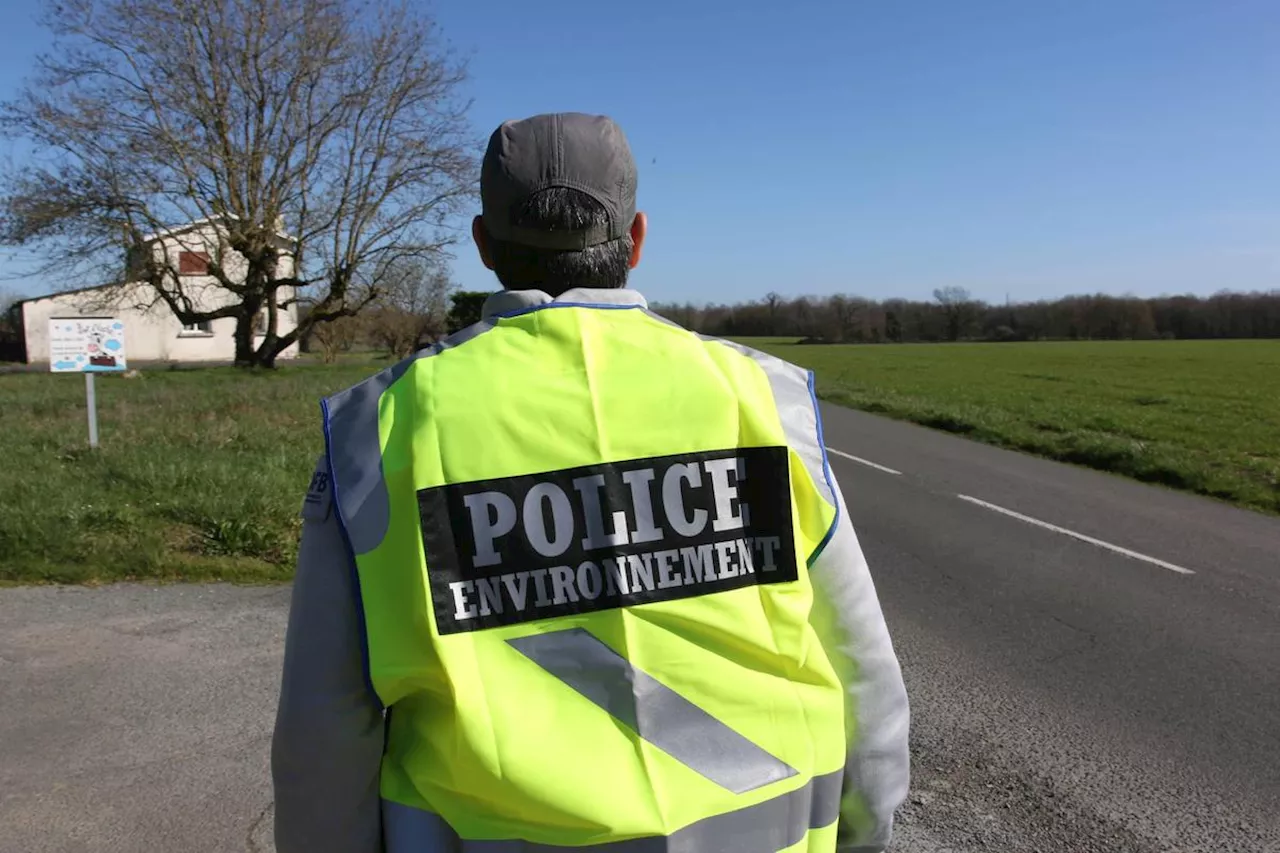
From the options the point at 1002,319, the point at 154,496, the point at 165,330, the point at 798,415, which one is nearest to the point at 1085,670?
the point at 798,415

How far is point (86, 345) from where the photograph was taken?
10.6 meters

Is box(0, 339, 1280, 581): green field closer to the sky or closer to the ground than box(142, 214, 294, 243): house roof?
closer to the ground

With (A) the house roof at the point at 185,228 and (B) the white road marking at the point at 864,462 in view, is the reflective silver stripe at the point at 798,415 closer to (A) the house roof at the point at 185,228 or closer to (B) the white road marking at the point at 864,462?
(B) the white road marking at the point at 864,462

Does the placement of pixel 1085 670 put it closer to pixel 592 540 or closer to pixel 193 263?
pixel 592 540

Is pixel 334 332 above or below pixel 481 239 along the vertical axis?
above

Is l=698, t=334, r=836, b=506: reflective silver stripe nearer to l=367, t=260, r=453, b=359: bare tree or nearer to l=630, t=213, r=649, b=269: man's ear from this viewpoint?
l=630, t=213, r=649, b=269: man's ear

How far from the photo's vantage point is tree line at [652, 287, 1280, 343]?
90312 millimetres

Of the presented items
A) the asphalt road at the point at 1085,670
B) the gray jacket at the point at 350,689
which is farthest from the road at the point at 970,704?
the gray jacket at the point at 350,689

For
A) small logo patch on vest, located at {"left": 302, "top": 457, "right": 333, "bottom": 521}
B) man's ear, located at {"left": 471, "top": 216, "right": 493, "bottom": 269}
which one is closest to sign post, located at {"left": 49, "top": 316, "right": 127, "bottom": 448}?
man's ear, located at {"left": 471, "top": 216, "right": 493, "bottom": 269}

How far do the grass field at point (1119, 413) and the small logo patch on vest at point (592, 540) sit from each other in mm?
11226

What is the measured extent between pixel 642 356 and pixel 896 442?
15007mm

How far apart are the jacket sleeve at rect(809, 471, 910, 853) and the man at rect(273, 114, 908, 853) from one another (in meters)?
0.04

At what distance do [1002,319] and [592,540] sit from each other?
335ft

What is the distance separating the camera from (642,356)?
1.32 metres
